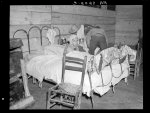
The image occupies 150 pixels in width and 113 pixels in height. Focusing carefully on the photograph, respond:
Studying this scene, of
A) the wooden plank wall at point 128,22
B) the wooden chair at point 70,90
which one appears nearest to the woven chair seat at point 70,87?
the wooden chair at point 70,90

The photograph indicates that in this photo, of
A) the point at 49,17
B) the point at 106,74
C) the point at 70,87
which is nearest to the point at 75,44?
the point at 49,17

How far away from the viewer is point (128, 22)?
29.4 feet

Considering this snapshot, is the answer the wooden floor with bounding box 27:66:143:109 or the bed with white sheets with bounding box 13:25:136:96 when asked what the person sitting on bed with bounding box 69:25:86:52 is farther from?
the wooden floor with bounding box 27:66:143:109

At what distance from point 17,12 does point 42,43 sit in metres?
1.18

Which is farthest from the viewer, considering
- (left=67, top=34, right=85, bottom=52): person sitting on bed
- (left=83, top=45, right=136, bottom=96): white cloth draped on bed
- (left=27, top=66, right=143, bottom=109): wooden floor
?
(left=67, top=34, right=85, bottom=52): person sitting on bed

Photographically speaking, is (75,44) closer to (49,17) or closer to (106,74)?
(49,17)

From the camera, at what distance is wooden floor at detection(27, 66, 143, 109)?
160 inches

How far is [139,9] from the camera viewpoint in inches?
343

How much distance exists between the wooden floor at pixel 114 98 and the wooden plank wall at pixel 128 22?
4.12m

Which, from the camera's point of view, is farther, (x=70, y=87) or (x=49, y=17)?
(x=49, y=17)

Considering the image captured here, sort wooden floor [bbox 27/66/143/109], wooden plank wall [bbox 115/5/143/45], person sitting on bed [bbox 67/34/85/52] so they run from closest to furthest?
wooden floor [bbox 27/66/143/109] → person sitting on bed [bbox 67/34/85/52] → wooden plank wall [bbox 115/5/143/45]

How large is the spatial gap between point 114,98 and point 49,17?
285 centimetres

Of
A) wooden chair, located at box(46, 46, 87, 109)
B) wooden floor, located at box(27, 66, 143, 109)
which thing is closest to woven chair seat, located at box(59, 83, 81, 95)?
wooden chair, located at box(46, 46, 87, 109)

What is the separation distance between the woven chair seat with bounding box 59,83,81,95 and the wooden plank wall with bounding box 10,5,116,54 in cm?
187
